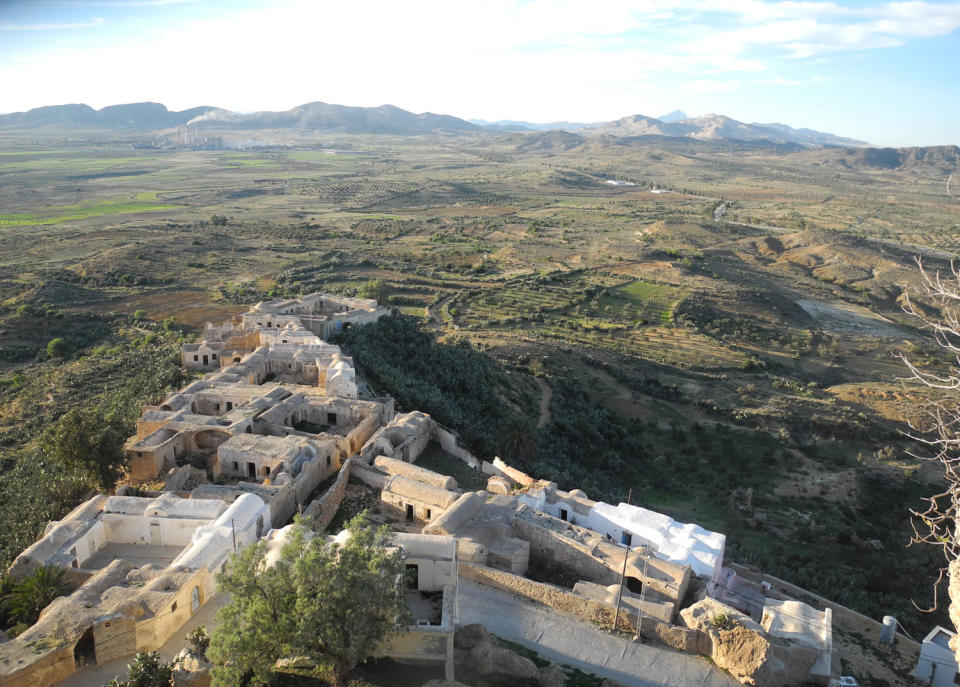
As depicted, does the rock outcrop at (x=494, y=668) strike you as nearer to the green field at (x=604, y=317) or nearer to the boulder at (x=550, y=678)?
the boulder at (x=550, y=678)

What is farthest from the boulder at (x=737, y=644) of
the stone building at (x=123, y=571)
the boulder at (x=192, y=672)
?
the stone building at (x=123, y=571)

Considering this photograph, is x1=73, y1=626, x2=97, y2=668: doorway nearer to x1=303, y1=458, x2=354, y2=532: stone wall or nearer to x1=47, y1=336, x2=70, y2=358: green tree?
x1=303, y1=458, x2=354, y2=532: stone wall

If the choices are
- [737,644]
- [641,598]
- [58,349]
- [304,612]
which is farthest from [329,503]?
[58,349]

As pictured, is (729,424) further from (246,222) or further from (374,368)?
(246,222)

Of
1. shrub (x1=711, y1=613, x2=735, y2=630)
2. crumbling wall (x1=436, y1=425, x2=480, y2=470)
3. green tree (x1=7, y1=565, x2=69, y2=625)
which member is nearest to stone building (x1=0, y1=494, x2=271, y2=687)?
green tree (x1=7, y1=565, x2=69, y2=625)

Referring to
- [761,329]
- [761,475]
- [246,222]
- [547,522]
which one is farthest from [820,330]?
[246,222]
